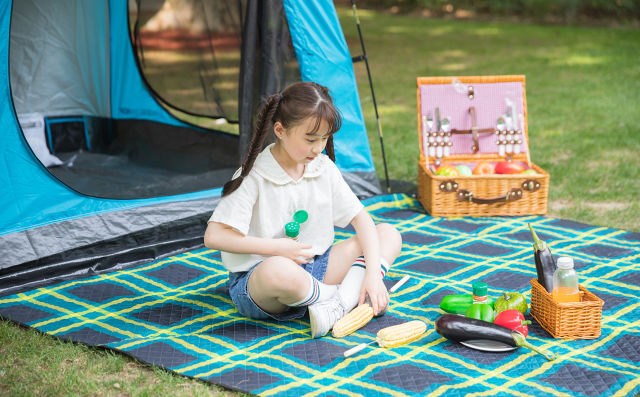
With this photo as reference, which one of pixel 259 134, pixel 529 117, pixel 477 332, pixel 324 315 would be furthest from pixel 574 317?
pixel 529 117

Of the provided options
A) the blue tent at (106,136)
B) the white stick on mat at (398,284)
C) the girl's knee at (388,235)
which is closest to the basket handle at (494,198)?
the blue tent at (106,136)

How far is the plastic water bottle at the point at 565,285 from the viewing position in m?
2.31

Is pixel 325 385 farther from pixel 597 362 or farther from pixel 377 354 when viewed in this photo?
pixel 597 362

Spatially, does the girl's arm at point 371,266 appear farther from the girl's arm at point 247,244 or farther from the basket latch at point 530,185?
the basket latch at point 530,185

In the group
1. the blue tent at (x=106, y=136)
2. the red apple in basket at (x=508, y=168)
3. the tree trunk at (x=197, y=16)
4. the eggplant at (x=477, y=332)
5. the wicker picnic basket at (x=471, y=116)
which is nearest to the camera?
the eggplant at (x=477, y=332)

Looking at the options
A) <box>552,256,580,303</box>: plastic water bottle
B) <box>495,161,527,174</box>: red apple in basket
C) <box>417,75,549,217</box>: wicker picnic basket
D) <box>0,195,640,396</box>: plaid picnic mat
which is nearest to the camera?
<box>0,195,640,396</box>: plaid picnic mat

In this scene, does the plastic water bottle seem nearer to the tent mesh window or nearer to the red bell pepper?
the red bell pepper

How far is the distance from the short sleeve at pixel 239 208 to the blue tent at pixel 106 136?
93cm

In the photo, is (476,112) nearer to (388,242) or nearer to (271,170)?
(388,242)

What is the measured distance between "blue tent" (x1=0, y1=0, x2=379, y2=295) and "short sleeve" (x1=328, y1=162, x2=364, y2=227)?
101cm

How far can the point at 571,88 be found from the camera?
7.10 metres

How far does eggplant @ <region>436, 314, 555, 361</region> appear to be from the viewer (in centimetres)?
221

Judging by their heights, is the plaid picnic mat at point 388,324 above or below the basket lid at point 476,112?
below

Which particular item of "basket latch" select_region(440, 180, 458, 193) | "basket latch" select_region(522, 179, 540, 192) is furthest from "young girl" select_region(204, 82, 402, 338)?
"basket latch" select_region(522, 179, 540, 192)
